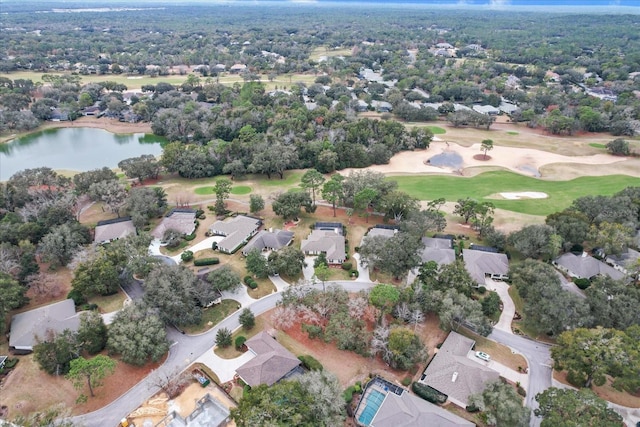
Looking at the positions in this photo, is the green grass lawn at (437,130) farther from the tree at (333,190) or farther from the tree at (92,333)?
the tree at (92,333)

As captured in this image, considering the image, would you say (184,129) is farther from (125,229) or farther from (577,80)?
(577,80)

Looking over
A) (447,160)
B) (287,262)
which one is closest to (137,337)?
(287,262)

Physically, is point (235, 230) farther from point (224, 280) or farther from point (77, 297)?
point (77, 297)

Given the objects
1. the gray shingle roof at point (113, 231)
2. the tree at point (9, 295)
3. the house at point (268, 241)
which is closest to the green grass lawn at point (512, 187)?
the house at point (268, 241)

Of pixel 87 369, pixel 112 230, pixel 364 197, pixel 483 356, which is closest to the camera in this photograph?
pixel 87 369

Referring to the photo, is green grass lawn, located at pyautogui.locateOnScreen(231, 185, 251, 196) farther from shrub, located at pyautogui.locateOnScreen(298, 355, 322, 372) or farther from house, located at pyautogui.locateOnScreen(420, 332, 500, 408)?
house, located at pyautogui.locateOnScreen(420, 332, 500, 408)

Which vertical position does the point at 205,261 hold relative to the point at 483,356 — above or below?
above

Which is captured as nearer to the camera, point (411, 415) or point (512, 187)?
point (411, 415)

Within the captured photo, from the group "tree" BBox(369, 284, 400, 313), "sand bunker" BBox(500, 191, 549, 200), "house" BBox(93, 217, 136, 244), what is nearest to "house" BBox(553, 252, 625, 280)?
"sand bunker" BBox(500, 191, 549, 200)
